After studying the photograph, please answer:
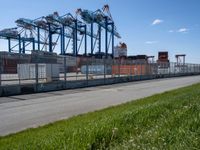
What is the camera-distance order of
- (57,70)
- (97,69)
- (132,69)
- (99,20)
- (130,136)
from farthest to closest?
(99,20) → (132,69) → (97,69) → (57,70) → (130,136)

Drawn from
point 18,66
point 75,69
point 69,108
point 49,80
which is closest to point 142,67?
point 75,69

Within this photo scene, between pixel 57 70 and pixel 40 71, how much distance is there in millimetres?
2252

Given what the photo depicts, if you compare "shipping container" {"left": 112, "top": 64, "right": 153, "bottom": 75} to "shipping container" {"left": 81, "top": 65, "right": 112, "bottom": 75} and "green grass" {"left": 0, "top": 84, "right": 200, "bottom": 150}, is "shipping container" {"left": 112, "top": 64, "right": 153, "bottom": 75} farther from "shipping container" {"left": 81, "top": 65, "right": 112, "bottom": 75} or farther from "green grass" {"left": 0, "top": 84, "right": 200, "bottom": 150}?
"green grass" {"left": 0, "top": 84, "right": 200, "bottom": 150}

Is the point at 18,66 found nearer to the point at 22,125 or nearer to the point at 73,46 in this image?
the point at 22,125

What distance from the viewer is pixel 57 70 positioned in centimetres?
2461

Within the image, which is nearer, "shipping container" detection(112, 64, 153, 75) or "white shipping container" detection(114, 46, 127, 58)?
"shipping container" detection(112, 64, 153, 75)

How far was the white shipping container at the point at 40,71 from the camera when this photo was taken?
2131 cm

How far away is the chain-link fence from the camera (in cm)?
2052

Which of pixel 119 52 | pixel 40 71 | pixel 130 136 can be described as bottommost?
pixel 130 136

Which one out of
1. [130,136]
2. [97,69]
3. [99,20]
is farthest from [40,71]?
[99,20]

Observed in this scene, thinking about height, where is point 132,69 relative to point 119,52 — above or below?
below

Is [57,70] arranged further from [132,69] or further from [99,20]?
[99,20]

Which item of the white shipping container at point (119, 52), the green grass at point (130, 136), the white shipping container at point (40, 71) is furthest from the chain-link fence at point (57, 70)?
the white shipping container at point (119, 52)

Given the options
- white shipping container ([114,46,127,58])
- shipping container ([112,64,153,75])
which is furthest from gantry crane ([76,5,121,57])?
shipping container ([112,64,153,75])
